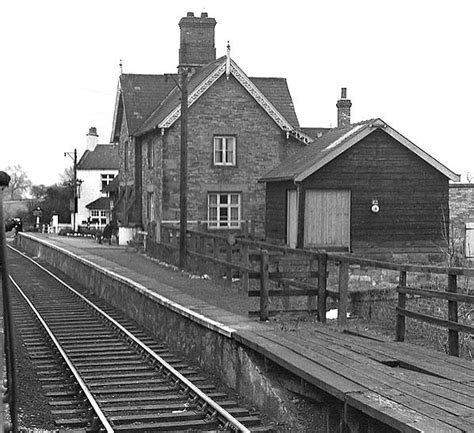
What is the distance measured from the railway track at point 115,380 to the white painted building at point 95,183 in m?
49.8

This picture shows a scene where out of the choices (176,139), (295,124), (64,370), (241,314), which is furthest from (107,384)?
(295,124)

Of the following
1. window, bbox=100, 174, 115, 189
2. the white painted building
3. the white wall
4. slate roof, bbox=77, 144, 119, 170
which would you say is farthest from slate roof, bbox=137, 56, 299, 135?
slate roof, bbox=77, 144, 119, 170

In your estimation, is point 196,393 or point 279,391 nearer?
point 279,391

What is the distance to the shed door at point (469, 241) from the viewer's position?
2820cm

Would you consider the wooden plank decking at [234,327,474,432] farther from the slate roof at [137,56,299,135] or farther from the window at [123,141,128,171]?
the window at [123,141,128,171]

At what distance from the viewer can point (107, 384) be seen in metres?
11.1

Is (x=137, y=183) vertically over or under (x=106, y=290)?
over

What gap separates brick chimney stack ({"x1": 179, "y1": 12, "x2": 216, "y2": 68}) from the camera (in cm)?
3500

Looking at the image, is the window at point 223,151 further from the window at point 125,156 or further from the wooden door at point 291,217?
the window at point 125,156

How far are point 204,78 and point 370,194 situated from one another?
29.2 ft

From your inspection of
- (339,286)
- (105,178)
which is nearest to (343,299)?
(339,286)

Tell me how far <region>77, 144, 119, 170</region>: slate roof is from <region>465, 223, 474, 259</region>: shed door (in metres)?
45.3

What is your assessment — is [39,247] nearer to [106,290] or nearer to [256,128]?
[256,128]

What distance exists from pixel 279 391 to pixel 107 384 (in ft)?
9.82
